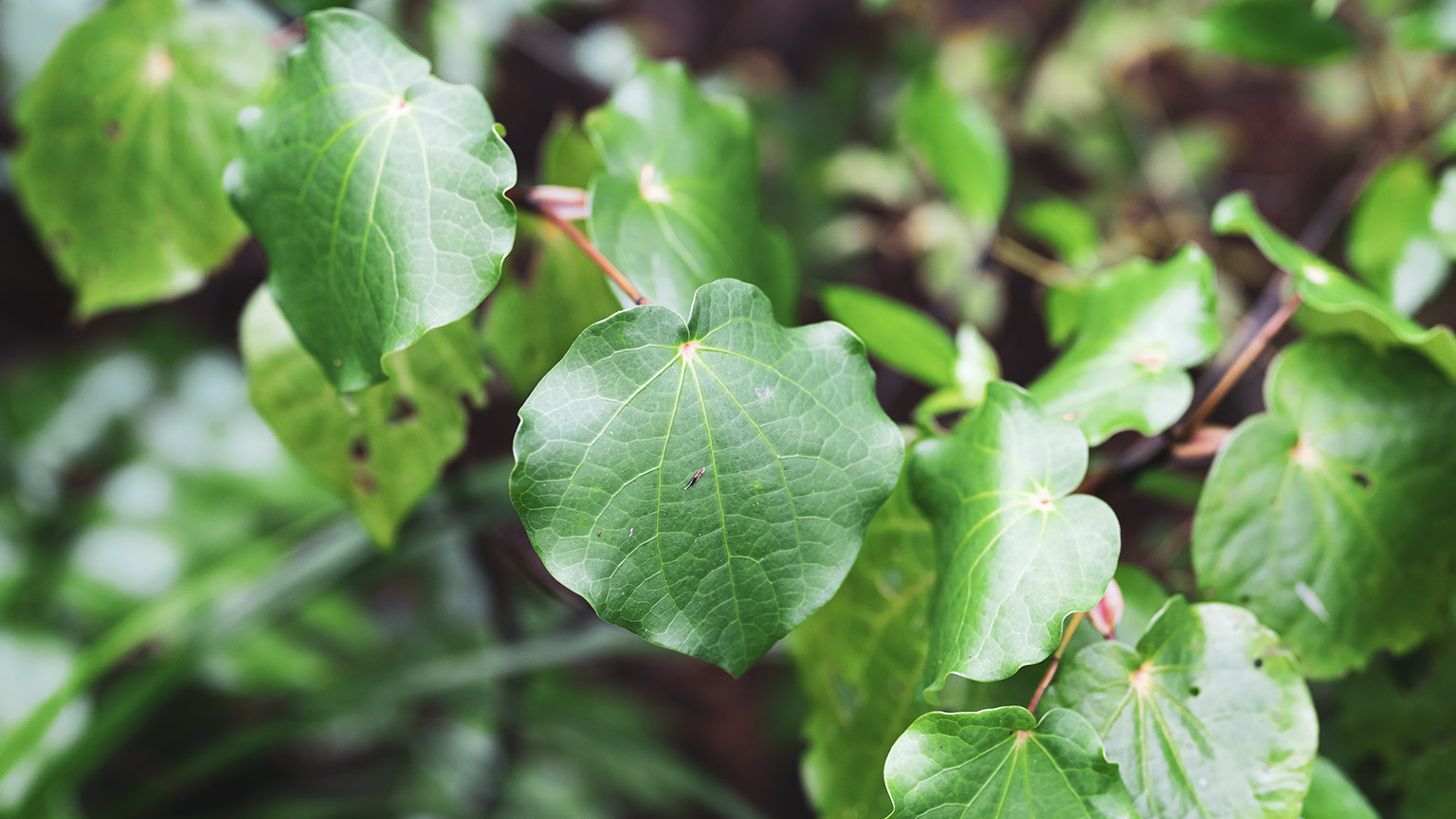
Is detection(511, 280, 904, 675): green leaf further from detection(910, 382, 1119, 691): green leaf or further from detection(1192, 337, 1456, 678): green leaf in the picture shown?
detection(1192, 337, 1456, 678): green leaf

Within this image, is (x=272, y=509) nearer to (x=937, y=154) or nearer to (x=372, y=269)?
(x=372, y=269)

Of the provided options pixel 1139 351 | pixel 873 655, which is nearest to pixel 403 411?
pixel 873 655

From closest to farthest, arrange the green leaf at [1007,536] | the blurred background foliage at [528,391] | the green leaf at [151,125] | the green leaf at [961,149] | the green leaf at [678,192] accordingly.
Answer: the green leaf at [1007,536] < the green leaf at [678,192] < the green leaf at [151,125] < the blurred background foliage at [528,391] < the green leaf at [961,149]

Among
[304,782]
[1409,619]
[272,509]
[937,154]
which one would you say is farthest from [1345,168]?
[304,782]

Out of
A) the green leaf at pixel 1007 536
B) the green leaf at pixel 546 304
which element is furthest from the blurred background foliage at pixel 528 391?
the green leaf at pixel 1007 536

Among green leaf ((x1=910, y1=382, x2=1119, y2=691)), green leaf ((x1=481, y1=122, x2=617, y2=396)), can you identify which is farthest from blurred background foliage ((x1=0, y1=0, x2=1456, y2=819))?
green leaf ((x1=910, y1=382, x2=1119, y2=691))

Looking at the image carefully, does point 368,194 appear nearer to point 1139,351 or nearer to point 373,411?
point 373,411

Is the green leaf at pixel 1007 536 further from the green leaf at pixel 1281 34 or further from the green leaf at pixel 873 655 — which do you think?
the green leaf at pixel 1281 34
